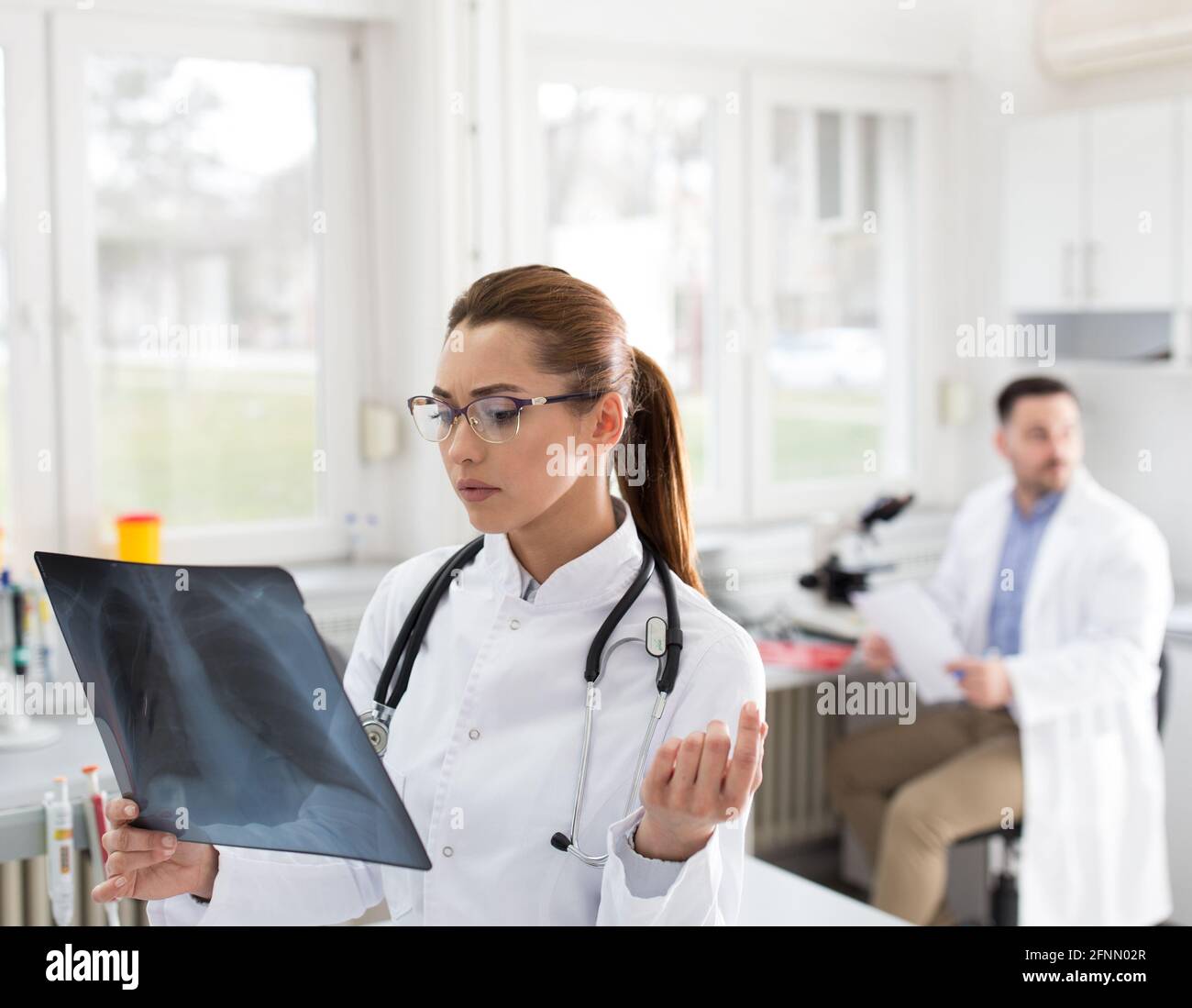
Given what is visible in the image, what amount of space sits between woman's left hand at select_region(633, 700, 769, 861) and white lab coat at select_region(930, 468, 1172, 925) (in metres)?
2.09

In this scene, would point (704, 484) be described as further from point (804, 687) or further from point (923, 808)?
point (923, 808)

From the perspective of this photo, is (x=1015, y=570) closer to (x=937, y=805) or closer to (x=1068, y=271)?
(x=937, y=805)

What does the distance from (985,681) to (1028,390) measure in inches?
30.3

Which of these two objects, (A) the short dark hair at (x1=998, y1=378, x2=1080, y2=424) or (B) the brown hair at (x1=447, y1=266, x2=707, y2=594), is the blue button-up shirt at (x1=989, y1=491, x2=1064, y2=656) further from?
(B) the brown hair at (x1=447, y1=266, x2=707, y2=594)

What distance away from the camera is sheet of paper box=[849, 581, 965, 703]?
311cm

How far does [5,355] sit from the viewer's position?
2975mm

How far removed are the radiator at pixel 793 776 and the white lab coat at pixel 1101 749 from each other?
2.71 ft

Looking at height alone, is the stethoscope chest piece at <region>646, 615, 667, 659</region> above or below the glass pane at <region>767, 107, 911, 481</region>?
below

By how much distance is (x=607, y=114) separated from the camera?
369 centimetres

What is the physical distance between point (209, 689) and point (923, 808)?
230 centimetres

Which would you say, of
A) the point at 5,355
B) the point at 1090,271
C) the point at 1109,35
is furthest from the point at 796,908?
the point at 1109,35

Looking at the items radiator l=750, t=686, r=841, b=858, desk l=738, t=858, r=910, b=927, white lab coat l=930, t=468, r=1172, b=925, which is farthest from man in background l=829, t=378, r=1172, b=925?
desk l=738, t=858, r=910, b=927

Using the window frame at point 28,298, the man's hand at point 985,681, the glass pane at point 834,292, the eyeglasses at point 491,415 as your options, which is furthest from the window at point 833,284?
the eyeglasses at point 491,415

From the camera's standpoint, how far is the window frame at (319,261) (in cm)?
299
